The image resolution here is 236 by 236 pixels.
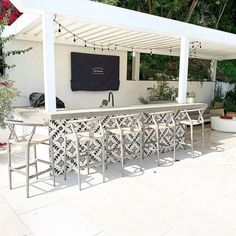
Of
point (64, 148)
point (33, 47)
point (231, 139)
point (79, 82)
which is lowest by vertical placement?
point (231, 139)

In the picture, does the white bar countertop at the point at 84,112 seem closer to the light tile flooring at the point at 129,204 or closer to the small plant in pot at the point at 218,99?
the light tile flooring at the point at 129,204

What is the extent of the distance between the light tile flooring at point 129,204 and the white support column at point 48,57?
1310mm

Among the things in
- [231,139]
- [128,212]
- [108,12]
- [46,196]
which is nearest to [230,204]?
[128,212]

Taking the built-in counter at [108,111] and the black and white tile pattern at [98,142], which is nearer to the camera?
the built-in counter at [108,111]

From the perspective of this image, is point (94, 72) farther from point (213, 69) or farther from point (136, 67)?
point (213, 69)

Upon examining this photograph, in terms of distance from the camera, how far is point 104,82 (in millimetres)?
7941

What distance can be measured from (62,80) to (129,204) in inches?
184

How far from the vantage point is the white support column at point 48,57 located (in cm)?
373

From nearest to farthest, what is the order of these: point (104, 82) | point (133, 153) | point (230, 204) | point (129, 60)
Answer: point (230, 204) < point (133, 153) < point (104, 82) < point (129, 60)

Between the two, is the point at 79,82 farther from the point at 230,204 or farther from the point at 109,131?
the point at 230,204

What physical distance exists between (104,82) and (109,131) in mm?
3796

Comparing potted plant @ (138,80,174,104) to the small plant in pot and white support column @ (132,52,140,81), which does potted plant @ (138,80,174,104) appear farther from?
the small plant in pot

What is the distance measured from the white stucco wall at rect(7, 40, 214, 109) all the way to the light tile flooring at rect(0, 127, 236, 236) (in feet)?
7.99

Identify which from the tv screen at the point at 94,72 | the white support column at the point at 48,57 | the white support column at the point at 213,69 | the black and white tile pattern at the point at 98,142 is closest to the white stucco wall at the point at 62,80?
the tv screen at the point at 94,72
